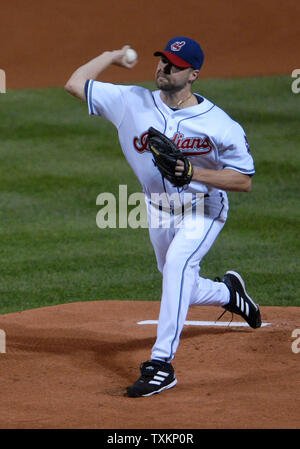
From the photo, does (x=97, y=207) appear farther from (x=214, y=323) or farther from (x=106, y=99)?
(x=106, y=99)

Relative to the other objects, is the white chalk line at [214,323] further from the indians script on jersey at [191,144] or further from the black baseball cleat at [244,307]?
the indians script on jersey at [191,144]

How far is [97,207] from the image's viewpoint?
1045 centimetres

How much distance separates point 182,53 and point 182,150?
569 millimetres

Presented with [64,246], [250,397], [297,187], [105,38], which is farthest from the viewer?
[105,38]

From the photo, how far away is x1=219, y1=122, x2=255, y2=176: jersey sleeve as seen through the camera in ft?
16.0

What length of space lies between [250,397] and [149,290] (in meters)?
3.13

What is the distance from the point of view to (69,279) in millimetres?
7785

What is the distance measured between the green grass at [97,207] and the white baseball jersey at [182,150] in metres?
2.25

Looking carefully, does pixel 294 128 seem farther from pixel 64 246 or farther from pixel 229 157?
pixel 229 157

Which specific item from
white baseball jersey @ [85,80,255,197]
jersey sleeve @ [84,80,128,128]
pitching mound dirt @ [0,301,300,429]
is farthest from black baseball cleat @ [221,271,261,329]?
jersey sleeve @ [84,80,128,128]

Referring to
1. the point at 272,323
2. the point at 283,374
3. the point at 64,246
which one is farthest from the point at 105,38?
the point at 283,374

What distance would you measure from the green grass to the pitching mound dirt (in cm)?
89

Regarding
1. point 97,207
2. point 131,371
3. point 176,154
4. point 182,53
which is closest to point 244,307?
point 131,371

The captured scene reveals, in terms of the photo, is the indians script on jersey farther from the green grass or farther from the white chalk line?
the green grass
